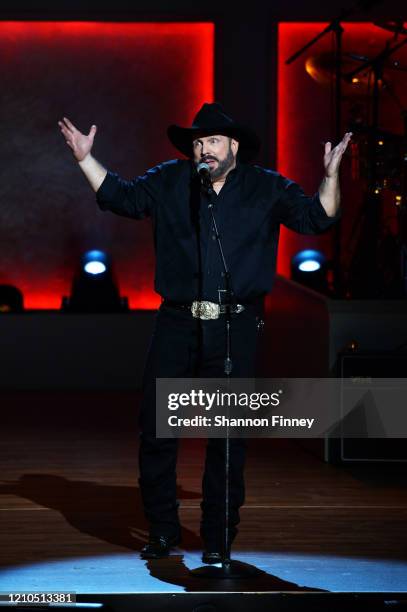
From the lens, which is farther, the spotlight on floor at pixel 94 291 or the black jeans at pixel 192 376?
the spotlight on floor at pixel 94 291

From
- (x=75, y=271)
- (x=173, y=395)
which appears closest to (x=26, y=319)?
(x=75, y=271)

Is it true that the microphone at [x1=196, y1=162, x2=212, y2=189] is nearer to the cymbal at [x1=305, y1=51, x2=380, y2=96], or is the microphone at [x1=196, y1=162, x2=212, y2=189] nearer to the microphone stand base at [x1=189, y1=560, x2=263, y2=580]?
the microphone stand base at [x1=189, y1=560, x2=263, y2=580]

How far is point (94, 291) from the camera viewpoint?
902 centimetres

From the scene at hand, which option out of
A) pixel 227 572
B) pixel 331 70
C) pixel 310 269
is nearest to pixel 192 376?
pixel 227 572

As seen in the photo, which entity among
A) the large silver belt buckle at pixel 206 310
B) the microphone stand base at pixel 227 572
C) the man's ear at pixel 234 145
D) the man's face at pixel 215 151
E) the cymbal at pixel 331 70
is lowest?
the microphone stand base at pixel 227 572

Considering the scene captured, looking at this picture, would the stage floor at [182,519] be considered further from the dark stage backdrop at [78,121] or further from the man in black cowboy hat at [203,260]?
the dark stage backdrop at [78,121]

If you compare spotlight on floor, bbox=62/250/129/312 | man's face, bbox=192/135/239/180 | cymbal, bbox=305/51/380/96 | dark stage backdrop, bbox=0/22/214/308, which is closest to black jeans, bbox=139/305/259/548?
man's face, bbox=192/135/239/180

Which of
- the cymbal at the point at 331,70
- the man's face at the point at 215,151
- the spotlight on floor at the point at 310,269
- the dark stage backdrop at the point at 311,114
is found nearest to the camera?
the man's face at the point at 215,151

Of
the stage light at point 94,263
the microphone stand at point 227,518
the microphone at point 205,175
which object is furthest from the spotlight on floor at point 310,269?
the microphone at point 205,175

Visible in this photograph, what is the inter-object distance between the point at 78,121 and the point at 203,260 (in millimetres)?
5238

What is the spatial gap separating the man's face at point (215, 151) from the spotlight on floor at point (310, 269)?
4.34 m

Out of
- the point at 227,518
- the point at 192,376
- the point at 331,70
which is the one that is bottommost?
the point at 227,518

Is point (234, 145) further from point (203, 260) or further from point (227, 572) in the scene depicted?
point (227, 572)

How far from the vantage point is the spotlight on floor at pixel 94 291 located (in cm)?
901
